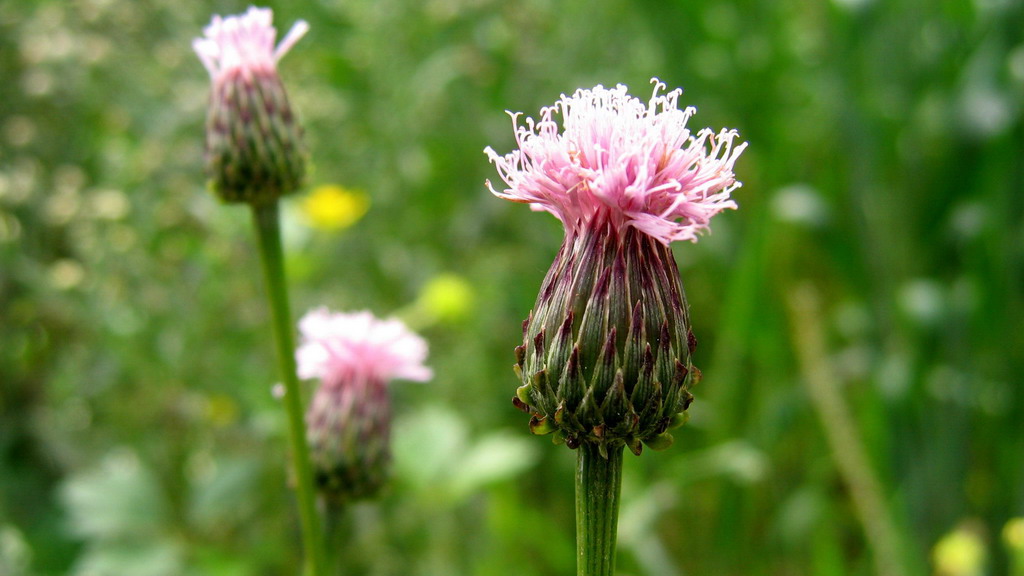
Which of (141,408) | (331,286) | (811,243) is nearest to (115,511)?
(141,408)

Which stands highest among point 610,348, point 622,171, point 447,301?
point 447,301

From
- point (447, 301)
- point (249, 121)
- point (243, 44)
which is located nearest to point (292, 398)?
point (249, 121)

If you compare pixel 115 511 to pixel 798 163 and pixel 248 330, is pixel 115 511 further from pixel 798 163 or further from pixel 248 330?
pixel 798 163

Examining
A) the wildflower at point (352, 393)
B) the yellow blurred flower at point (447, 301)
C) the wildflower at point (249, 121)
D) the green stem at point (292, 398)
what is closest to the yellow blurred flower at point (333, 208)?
the yellow blurred flower at point (447, 301)

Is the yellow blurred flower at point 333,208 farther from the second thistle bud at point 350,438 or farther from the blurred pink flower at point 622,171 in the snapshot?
the blurred pink flower at point 622,171

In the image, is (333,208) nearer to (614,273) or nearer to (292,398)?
(292,398)

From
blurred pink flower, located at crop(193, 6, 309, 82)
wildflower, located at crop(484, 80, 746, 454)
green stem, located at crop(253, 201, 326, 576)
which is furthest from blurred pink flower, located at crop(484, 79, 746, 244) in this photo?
blurred pink flower, located at crop(193, 6, 309, 82)

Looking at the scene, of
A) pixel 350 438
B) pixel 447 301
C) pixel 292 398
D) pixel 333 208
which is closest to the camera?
pixel 292 398
